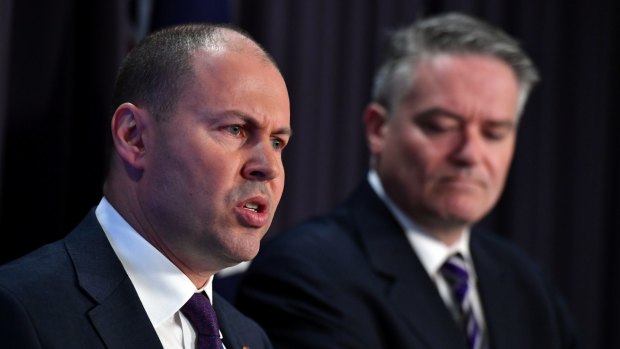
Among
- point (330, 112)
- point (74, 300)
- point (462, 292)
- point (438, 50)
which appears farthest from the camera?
point (330, 112)

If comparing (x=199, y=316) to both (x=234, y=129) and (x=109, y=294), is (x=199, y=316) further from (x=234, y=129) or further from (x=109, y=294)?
(x=234, y=129)

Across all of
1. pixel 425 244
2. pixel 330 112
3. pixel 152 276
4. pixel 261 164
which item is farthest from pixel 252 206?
pixel 330 112

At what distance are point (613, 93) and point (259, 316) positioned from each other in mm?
1708

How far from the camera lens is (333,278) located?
6.85 ft

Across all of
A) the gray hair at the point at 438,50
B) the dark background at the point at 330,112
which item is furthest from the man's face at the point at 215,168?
the gray hair at the point at 438,50

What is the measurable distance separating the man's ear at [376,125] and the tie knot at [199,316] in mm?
1114

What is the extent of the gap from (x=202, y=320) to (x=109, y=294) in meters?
0.14

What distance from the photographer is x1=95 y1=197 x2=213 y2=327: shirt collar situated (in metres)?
1.30

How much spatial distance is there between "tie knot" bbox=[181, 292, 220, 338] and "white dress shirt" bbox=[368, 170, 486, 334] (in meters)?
0.96

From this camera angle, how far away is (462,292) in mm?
2229

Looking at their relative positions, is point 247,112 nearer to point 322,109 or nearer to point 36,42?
point 36,42

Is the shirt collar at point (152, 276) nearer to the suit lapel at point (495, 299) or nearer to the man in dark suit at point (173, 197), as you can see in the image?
the man in dark suit at point (173, 197)

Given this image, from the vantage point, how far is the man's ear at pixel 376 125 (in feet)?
7.86

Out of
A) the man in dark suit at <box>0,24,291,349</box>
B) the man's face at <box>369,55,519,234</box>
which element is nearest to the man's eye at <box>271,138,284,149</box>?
the man in dark suit at <box>0,24,291,349</box>
